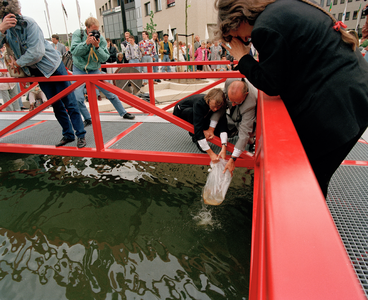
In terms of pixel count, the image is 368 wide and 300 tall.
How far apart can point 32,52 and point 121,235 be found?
2213mm

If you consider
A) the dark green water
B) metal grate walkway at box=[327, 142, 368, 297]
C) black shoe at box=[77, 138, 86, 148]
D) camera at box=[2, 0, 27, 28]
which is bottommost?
the dark green water

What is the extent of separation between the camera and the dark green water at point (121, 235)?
1.95 metres

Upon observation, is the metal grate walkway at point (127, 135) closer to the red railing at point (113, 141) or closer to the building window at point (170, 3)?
the red railing at point (113, 141)

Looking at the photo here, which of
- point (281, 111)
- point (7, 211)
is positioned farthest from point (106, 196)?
point (281, 111)

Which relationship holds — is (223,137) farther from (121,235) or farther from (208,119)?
(121,235)

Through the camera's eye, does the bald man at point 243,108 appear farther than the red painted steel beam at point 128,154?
No

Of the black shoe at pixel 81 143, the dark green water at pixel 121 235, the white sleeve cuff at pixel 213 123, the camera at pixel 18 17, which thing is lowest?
the dark green water at pixel 121 235

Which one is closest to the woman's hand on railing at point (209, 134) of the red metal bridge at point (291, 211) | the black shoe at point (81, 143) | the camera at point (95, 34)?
the red metal bridge at point (291, 211)

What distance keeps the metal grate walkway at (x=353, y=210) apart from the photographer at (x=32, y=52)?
2661mm

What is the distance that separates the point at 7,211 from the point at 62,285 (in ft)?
4.61

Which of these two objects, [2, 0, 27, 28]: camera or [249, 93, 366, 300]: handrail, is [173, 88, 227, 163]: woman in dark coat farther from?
[2, 0, 27, 28]: camera

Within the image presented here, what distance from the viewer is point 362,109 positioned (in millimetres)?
1067

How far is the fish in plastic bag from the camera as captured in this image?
2.33 metres

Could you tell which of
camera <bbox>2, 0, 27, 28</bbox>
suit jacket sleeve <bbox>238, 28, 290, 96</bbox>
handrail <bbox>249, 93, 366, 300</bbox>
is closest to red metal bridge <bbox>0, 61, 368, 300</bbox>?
handrail <bbox>249, 93, 366, 300</bbox>
